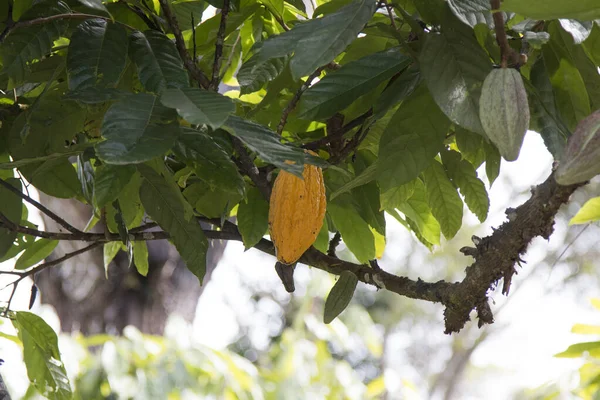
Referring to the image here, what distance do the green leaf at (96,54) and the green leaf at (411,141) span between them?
0.83 feet

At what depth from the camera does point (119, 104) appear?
0.53 m

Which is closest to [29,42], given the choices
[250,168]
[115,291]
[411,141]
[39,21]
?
[39,21]

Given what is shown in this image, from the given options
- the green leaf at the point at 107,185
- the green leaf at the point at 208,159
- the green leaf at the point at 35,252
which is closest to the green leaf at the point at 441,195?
the green leaf at the point at 208,159

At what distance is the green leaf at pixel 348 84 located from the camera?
2.08 feet

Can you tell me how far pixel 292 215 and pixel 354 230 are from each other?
17 cm

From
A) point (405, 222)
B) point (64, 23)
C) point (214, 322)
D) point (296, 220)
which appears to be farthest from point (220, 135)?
point (214, 322)

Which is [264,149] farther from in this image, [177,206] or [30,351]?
[30,351]

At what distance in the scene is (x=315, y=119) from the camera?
64 cm

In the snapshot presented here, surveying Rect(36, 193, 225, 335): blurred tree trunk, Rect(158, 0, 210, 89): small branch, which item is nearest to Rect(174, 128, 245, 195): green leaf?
Rect(158, 0, 210, 89): small branch

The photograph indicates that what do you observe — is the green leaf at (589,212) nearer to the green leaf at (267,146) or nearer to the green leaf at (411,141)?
the green leaf at (411,141)

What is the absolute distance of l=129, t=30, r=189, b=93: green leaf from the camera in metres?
0.64

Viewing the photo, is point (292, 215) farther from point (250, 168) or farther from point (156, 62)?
point (156, 62)

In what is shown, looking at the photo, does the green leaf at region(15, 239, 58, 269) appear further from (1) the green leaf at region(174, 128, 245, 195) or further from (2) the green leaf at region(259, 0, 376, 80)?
(2) the green leaf at region(259, 0, 376, 80)

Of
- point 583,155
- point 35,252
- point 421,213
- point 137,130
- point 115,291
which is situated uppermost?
point 115,291
